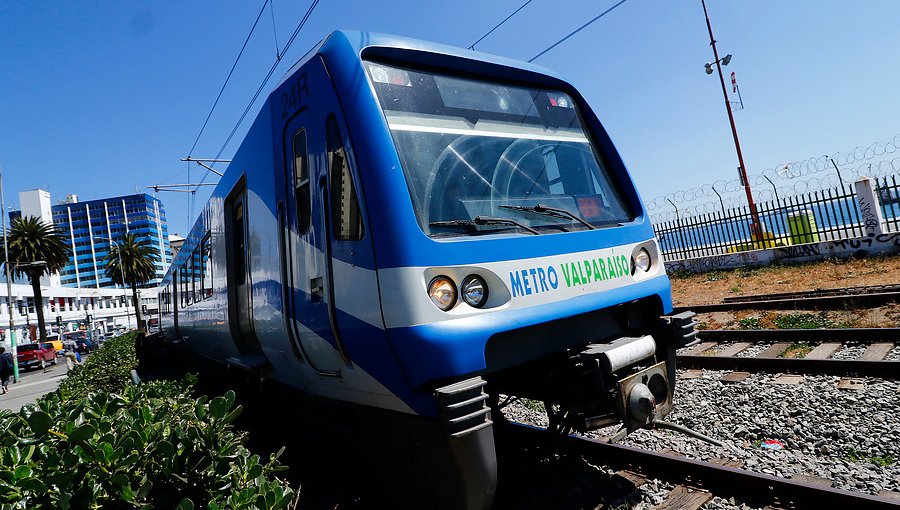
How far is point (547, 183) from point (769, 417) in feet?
9.25

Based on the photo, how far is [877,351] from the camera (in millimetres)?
5707

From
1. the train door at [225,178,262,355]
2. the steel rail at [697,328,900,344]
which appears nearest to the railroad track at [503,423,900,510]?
the train door at [225,178,262,355]

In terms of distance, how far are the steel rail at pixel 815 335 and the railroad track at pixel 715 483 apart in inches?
157

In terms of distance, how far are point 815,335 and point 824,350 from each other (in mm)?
681

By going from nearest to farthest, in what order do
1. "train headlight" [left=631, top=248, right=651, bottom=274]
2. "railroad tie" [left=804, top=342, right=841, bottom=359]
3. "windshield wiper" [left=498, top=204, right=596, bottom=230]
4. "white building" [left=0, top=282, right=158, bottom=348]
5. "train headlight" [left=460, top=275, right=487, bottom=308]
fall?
"train headlight" [left=460, top=275, right=487, bottom=308]
"windshield wiper" [left=498, top=204, right=596, bottom=230]
"train headlight" [left=631, top=248, right=651, bottom=274]
"railroad tie" [left=804, top=342, right=841, bottom=359]
"white building" [left=0, top=282, right=158, bottom=348]

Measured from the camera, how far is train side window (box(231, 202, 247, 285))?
5.54 m

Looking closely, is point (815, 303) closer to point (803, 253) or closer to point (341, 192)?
point (803, 253)

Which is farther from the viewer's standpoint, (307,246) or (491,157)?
(307,246)

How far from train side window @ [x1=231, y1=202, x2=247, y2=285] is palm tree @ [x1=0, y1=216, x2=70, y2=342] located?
44.1 m

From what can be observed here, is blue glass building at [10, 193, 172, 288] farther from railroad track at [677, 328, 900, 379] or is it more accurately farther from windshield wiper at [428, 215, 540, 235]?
windshield wiper at [428, 215, 540, 235]

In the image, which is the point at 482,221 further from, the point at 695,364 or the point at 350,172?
the point at 695,364

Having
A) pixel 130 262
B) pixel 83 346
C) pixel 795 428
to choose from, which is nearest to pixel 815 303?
pixel 795 428

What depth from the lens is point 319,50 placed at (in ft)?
11.1

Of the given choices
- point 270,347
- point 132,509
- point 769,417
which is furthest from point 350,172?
point 769,417
